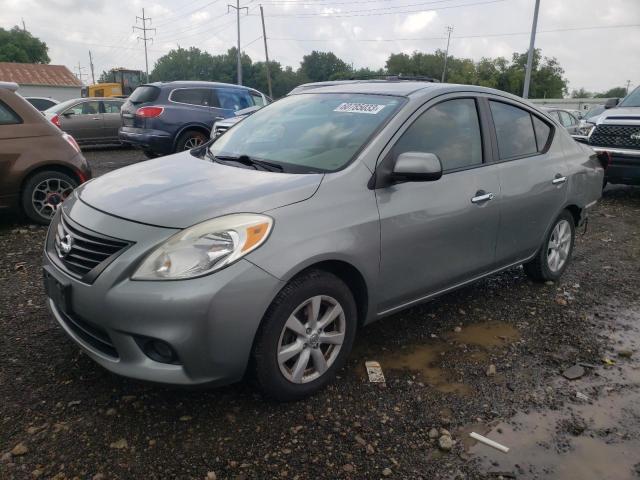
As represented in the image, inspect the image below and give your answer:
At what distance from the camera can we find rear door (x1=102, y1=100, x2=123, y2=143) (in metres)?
14.5

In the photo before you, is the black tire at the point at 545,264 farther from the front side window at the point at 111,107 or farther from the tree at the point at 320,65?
the tree at the point at 320,65

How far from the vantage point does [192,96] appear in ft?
38.1

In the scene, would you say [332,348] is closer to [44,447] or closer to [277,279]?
[277,279]

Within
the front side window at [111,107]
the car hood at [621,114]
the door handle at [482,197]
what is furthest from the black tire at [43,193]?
the front side window at [111,107]

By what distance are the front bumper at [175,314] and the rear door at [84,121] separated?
1287 cm

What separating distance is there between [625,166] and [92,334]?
8487 mm

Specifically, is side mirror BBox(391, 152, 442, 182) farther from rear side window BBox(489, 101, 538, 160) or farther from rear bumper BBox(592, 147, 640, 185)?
rear bumper BBox(592, 147, 640, 185)

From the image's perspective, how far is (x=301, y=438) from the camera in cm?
254

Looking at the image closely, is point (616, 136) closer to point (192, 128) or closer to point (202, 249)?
point (192, 128)

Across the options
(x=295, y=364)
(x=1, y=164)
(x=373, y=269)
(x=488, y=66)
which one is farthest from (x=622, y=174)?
(x=488, y=66)

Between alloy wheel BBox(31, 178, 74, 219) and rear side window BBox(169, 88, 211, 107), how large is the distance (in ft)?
19.1

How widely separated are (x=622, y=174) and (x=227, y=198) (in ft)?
25.9

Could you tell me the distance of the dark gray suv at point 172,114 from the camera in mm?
11047

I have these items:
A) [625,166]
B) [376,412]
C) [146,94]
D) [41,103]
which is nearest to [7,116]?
[376,412]
